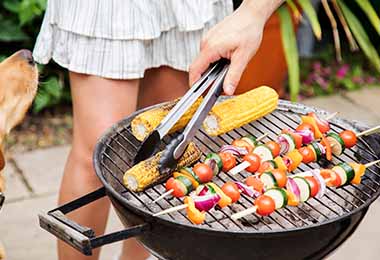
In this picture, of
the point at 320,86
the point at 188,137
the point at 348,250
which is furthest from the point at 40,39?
the point at 320,86

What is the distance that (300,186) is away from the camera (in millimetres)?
2061

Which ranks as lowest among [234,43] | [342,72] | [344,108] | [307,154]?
[344,108]

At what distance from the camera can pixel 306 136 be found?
2.31 meters

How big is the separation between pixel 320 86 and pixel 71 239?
3.50 metres

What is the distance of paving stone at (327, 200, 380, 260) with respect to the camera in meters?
3.50

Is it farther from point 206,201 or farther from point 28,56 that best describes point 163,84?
point 206,201

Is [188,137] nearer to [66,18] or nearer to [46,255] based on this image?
[66,18]

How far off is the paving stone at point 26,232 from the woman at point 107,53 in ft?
2.66

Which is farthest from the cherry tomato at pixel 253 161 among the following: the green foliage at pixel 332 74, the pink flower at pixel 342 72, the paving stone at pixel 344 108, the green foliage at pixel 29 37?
the pink flower at pixel 342 72

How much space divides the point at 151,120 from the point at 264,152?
1.12 ft

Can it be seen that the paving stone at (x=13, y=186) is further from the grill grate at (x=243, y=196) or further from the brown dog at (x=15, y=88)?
the grill grate at (x=243, y=196)

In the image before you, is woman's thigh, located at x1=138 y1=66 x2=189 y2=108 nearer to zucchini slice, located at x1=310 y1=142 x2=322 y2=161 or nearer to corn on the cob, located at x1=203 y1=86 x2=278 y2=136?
corn on the cob, located at x1=203 y1=86 x2=278 y2=136

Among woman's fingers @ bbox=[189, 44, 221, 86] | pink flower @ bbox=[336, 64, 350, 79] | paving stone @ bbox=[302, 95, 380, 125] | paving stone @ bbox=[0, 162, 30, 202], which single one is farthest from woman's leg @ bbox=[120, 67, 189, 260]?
pink flower @ bbox=[336, 64, 350, 79]

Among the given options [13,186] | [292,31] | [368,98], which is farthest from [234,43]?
[368,98]
